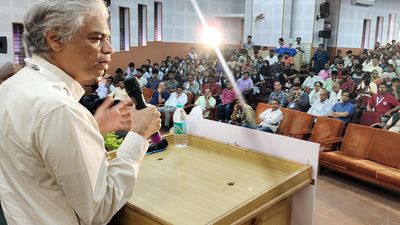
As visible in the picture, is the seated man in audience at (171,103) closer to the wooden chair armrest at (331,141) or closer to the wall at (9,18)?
the wooden chair armrest at (331,141)

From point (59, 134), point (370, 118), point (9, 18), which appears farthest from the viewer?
point (9, 18)

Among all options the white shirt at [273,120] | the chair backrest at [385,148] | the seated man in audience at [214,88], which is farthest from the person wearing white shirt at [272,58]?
the chair backrest at [385,148]

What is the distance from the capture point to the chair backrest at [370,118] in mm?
5007

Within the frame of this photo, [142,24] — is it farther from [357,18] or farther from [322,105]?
[357,18]

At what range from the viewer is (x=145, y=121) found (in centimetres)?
101

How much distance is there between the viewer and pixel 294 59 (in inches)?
444

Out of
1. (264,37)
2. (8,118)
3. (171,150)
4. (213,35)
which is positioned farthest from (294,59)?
(8,118)

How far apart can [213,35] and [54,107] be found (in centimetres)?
1427

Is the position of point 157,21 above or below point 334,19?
below

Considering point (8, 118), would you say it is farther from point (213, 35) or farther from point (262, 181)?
point (213, 35)

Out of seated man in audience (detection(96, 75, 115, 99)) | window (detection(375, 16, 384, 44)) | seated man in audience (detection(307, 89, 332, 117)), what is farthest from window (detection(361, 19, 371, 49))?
seated man in audience (detection(96, 75, 115, 99))

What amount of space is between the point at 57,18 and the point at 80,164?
1.13 feet

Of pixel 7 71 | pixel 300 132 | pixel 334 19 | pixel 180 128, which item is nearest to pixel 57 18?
pixel 180 128

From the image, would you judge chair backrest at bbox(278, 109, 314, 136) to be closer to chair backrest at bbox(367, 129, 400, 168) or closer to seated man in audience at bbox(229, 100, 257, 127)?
seated man in audience at bbox(229, 100, 257, 127)
